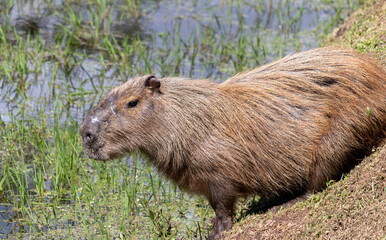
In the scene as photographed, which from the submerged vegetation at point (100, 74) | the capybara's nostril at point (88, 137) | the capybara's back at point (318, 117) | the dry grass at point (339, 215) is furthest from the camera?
the submerged vegetation at point (100, 74)

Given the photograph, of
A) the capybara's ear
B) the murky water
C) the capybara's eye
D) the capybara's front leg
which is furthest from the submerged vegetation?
the capybara's ear

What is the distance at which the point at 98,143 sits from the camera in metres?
4.18

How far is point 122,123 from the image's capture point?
417 centimetres

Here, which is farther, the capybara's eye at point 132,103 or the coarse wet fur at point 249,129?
the capybara's eye at point 132,103

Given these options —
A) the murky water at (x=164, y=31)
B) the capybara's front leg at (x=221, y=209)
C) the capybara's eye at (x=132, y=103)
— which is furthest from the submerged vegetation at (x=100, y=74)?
the capybara's eye at (x=132, y=103)

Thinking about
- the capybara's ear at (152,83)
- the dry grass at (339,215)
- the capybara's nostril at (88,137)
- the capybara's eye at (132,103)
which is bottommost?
the dry grass at (339,215)

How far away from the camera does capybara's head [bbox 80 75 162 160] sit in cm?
416

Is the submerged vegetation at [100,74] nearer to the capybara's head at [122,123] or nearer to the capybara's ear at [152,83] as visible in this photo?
the capybara's head at [122,123]

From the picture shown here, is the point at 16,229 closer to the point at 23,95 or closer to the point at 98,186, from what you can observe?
the point at 98,186

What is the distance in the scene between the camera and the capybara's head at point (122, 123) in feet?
13.7

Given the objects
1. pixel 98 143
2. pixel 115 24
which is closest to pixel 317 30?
pixel 115 24

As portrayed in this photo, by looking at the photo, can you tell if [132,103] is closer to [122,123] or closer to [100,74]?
[122,123]

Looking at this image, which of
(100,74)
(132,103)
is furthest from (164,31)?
(132,103)

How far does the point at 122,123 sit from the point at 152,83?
324 mm
